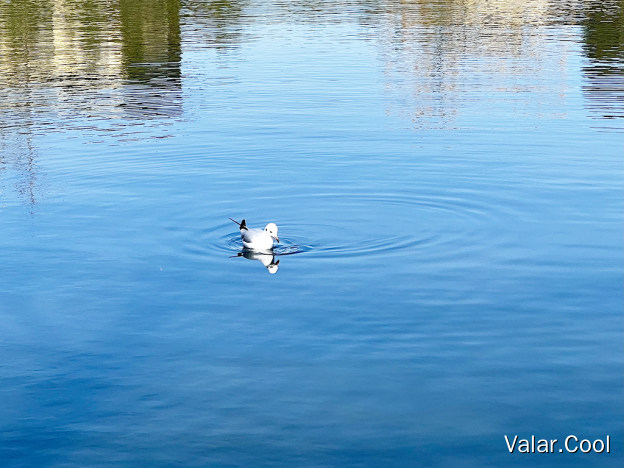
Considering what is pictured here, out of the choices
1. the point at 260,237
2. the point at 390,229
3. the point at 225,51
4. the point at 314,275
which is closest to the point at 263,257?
the point at 260,237

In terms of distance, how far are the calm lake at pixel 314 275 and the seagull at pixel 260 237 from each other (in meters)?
0.29

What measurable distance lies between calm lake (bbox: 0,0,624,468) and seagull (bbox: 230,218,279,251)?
0.29m

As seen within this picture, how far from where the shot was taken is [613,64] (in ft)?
155

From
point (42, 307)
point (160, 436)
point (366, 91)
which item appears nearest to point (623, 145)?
point (366, 91)

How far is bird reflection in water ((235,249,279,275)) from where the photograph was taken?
18984 mm

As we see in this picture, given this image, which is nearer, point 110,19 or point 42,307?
point 42,307

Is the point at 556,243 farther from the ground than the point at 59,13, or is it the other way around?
the point at 59,13

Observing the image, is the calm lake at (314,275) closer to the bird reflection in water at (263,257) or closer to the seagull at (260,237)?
the bird reflection in water at (263,257)

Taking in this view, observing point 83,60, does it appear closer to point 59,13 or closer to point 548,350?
point 59,13

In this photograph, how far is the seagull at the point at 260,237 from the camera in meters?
18.8

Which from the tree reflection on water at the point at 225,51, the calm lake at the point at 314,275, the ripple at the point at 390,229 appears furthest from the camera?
the tree reflection on water at the point at 225,51

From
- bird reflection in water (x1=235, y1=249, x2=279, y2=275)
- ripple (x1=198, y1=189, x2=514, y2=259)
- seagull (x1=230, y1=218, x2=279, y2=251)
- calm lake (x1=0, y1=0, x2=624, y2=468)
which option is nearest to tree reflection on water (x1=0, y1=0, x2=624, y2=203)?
calm lake (x1=0, y1=0, x2=624, y2=468)

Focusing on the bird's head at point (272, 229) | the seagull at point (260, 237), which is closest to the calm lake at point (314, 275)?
the seagull at point (260, 237)

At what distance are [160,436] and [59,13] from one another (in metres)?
78.0
